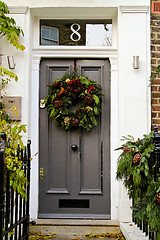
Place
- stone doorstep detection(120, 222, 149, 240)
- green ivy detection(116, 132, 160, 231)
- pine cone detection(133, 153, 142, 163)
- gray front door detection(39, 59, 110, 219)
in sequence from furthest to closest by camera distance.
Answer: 1. gray front door detection(39, 59, 110, 219)
2. stone doorstep detection(120, 222, 149, 240)
3. pine cone detection(133, 153, 142, 163)
4. green ivy detection(116, 132, 160, 231)

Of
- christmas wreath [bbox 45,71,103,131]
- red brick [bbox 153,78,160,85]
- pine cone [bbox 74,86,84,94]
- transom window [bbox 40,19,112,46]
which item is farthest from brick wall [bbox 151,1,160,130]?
pine cone [bbox 74,86,84,94]

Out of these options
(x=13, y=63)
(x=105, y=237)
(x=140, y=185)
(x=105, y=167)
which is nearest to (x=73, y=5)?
(x=13, y=63)

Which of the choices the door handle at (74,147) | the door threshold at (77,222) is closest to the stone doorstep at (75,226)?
the door threshold at (77,222)

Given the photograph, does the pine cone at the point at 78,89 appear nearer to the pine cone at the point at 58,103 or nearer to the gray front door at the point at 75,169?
the pine cone at the point at 58,103

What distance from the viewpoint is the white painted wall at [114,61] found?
495cm

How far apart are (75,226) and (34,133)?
1.47 m

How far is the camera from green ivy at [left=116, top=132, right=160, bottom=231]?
319 centimetres

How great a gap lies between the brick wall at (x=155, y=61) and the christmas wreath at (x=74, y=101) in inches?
31.1

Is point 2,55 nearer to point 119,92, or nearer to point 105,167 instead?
point 119,92

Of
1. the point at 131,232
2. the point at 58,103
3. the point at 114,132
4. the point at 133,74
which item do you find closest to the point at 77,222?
the point at 131,232

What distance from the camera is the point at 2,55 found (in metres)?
5.04

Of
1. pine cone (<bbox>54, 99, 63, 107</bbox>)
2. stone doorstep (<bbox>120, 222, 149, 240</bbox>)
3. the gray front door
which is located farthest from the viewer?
the gray front door

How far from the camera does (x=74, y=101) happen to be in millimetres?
5172

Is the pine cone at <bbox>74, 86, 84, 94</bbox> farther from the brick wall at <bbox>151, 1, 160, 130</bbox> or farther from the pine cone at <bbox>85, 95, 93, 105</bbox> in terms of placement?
the brick wall at <bbox>151, 1, 160, 130</bbox>
